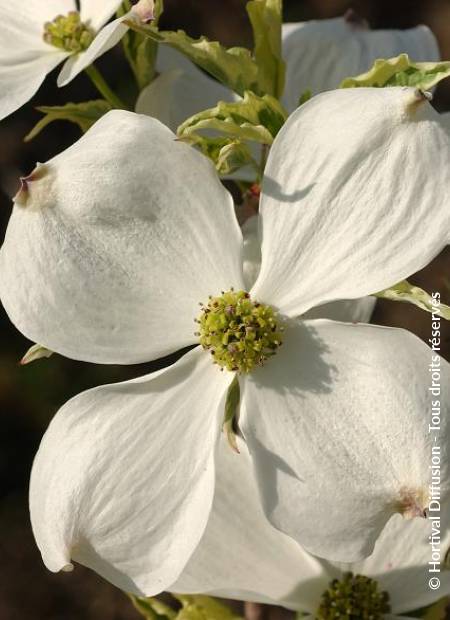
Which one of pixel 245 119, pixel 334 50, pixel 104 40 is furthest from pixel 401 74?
pixel 334 50

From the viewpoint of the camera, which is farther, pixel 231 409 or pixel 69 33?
pixel 69 33

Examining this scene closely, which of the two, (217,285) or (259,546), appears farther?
(259,546)

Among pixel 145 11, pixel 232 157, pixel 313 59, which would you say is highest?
pixel 145 11

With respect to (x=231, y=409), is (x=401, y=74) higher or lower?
higher

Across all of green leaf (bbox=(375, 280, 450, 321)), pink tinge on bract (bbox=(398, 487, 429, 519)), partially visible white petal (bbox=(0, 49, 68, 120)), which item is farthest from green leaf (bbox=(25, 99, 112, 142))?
pink tinge on bract (bbox=(398, 487, 429, 519))

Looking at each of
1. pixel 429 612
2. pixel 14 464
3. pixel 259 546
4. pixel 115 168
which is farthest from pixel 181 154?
pixel 14 464

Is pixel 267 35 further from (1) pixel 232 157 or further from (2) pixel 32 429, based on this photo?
(2) pixel 32 429

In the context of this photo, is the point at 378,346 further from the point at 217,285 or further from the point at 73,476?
the point at 73,476
